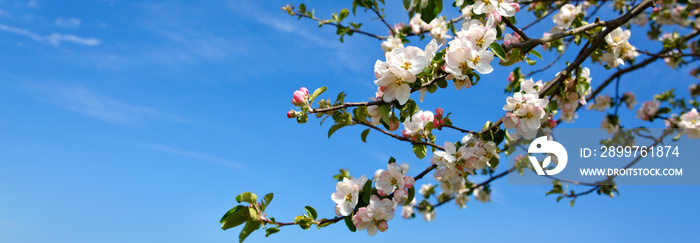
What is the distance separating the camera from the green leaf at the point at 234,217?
4.95 ft

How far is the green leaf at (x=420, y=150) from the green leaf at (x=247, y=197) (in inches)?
22.8

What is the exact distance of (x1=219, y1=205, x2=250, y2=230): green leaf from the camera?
4.95 ft

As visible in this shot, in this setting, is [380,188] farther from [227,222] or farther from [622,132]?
[622,132]

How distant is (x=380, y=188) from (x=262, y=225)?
406 mm

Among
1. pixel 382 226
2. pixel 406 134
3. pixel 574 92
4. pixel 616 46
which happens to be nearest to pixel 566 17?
pixel 616 46

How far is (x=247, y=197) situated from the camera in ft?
5.01

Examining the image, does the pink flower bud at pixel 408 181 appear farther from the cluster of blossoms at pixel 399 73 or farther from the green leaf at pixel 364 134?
the cluster of blossoms at pixel 399 73

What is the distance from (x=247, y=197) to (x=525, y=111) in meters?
0.98

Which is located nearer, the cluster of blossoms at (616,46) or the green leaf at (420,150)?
the green leaf at (420,150)

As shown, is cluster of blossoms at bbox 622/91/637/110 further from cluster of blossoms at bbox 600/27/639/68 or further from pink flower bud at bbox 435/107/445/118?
pink flower bud at bbox 435/107/445/118

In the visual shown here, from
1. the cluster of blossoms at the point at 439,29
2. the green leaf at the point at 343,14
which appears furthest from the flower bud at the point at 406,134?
the green leaf at the point at 343,14

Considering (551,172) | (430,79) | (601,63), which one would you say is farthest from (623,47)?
(430,79)

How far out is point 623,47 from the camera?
7.54ft

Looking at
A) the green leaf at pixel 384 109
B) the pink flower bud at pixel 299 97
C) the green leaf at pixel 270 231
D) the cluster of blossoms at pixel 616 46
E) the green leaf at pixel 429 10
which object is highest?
the cluster of blossoms at pixel 616 46
